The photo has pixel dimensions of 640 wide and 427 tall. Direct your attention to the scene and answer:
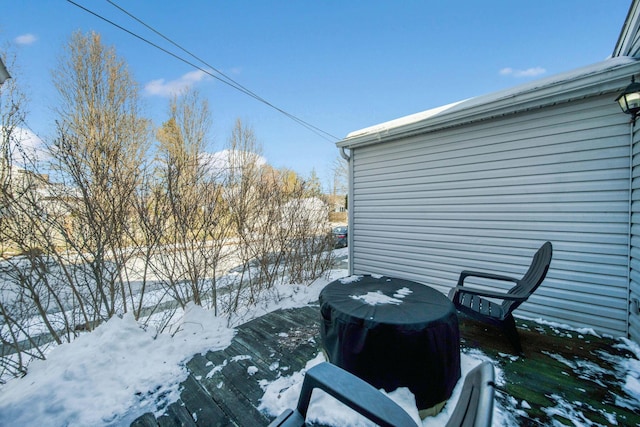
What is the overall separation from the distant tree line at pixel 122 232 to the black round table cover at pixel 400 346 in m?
2.00

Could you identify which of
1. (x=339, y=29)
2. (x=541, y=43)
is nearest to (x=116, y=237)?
(x=339, y=29)

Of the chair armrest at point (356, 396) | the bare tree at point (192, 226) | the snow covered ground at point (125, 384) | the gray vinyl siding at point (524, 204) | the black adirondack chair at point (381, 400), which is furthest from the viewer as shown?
the bare tree at point (192, 226)

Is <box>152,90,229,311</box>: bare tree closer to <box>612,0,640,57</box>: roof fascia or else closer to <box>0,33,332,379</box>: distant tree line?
<box>0,33,332,379</box>: distant tree line

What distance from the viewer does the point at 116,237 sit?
2.59m

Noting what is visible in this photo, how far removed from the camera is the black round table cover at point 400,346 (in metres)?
1.53

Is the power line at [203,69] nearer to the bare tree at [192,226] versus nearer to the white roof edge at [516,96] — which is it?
the bare tree at [192,226]

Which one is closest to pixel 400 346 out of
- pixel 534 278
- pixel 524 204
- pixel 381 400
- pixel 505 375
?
pixel 381 400

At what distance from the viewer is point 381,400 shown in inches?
33.8

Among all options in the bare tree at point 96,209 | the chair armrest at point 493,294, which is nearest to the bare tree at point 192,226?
the bare tree at point 96,209

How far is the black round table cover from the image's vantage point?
60.3 inches

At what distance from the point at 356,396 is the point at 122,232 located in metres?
2.96

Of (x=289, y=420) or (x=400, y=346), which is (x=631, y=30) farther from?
(x=289, y=420)

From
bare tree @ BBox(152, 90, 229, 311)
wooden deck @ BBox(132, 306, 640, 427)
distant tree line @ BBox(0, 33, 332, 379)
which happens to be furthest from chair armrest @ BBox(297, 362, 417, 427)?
bare tree @ BBox(152, 90, 229, 311)

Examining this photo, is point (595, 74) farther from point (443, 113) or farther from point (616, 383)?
point (616, 383)
